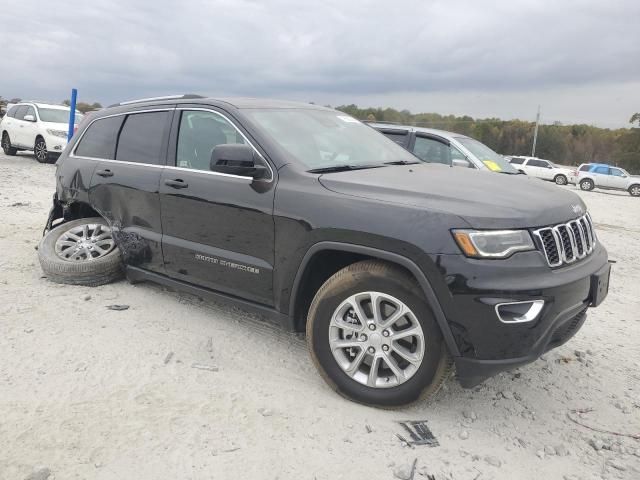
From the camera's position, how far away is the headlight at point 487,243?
2701 millimetres

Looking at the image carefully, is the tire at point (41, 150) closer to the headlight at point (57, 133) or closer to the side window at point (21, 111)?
the headlight at point (57, 133)

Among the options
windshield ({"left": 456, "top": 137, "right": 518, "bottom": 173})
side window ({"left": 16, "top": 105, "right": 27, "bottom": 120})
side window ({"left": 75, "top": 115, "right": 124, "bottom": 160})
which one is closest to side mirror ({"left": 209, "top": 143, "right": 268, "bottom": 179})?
side window ({"left": 75, "top": 115, "right": 124, "bottom": 160})

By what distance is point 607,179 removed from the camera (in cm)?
2906

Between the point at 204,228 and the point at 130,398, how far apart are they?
1.29m

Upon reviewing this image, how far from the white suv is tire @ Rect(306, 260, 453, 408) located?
14.3 metres

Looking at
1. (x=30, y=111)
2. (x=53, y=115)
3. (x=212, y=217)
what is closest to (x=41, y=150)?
(x=53, y=115)

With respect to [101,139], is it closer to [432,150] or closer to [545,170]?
[432,150]

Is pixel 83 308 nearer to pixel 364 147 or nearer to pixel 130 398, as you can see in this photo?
pixel 130 398

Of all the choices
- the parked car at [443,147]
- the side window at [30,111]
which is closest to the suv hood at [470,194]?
the parked car at [443,147]

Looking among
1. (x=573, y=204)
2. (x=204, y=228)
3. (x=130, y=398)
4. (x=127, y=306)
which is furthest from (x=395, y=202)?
(x=127, y=306)

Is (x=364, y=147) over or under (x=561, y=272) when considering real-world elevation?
over

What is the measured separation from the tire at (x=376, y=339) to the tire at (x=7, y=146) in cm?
1735

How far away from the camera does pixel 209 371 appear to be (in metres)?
3.47

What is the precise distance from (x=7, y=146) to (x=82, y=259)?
1495 centimetres
